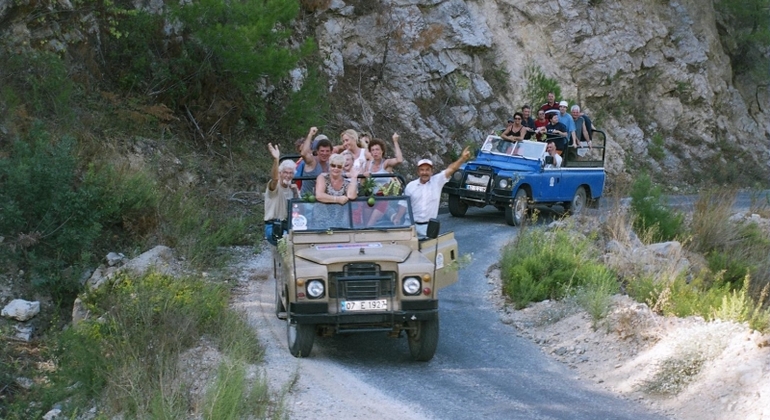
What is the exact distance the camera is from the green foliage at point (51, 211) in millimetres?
12328

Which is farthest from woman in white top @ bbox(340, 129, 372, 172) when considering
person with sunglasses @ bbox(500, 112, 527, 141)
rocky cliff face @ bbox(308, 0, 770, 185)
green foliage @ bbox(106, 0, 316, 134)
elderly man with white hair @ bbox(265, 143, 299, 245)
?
rocky cliff face @ bbox(308, 0, 770, 185)

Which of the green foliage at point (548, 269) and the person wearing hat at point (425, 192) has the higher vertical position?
the person wearing hat at point (425, 192)

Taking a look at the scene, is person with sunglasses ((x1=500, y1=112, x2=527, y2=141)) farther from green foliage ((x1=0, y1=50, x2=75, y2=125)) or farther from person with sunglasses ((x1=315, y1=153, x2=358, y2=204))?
person with sunglasses ((x1=315, y1=153, x2=358, y2=204))

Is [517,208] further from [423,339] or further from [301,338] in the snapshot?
[301,338]

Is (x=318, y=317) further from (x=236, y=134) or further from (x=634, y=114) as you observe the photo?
(x=634, y=114)

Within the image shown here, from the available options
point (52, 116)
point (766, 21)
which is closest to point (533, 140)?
point (52, 116)

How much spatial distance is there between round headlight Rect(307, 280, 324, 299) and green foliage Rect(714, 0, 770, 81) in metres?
31.1

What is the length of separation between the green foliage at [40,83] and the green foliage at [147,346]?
567 centimetres

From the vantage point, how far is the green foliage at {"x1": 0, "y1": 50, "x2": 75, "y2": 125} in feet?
50.0

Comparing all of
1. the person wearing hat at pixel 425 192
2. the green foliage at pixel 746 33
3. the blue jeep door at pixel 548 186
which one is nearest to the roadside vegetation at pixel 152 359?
the person wearing hat at pixel 425 192

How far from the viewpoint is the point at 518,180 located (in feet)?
58.5

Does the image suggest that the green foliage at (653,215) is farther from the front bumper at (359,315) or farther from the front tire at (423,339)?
the front bumper at (359,315)

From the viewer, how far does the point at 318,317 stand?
9086mm

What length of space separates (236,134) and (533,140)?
20.4ft
